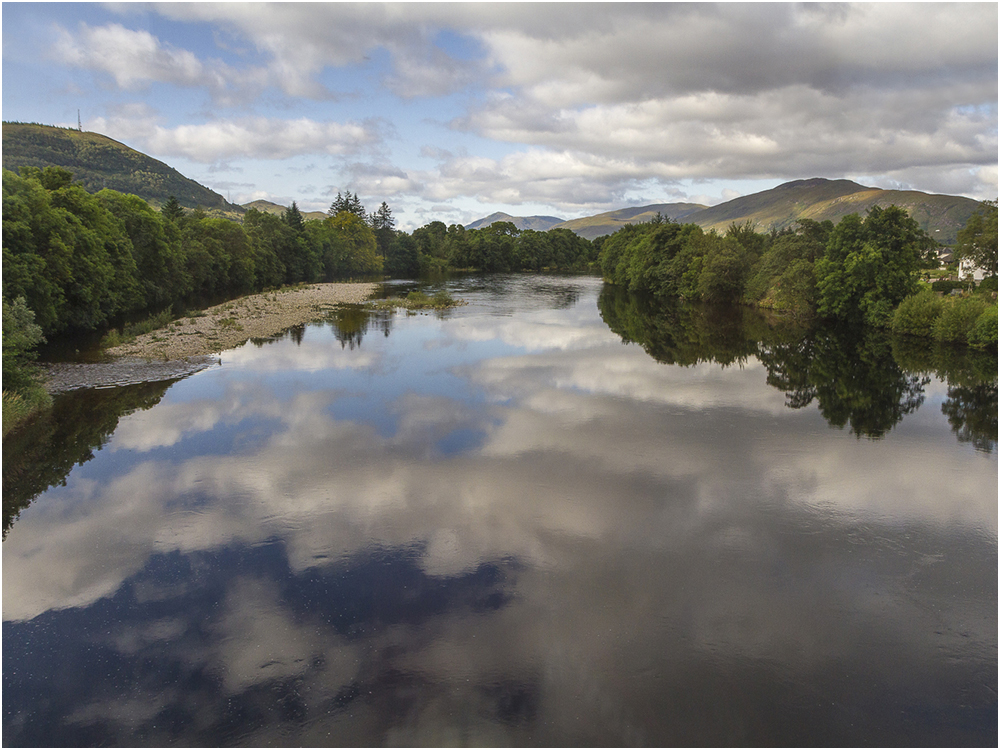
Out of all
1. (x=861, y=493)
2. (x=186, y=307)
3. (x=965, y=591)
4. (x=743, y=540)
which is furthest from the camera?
(x=186, y=307)

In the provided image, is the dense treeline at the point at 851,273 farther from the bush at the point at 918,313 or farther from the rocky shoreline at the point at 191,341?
the rocky shoreline at the point at 191,341

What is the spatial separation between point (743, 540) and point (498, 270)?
13363 cm

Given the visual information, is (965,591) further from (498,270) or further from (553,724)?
(498,270)

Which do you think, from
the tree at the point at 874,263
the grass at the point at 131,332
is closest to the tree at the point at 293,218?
the grass at the point at 131,332

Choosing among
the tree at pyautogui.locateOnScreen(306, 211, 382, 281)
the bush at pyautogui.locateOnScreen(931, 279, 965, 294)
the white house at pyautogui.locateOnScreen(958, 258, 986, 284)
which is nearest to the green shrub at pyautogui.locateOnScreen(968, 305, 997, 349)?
the white house at pyautogui.locateOnScreen(958, 258, 986, 284)

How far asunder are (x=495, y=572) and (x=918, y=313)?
43513 millimetres

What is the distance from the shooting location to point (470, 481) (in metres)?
17.3

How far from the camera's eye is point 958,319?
39969 millimetres

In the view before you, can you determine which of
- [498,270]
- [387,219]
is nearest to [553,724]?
[498,270]

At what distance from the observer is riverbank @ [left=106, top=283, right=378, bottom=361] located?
35281 mm

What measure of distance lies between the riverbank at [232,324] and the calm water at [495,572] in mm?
10202

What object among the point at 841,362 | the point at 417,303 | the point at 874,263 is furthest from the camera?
the point at 417,303

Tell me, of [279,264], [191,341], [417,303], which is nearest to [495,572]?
[191,341]

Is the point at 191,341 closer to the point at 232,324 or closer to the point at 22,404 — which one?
the point at 232,324
